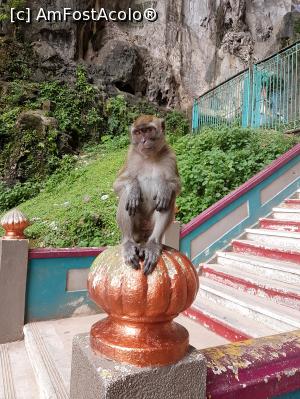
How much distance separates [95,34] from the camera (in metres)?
15.4

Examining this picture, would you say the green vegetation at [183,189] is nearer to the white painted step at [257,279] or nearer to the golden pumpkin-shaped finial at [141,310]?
the white painted step at [257,279]

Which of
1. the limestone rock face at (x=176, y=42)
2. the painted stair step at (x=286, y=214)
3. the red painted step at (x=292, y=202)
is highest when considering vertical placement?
the limestone rock face at (x=176, y=42)

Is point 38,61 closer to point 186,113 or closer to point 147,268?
point 186,113

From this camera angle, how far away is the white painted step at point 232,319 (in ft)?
9.47

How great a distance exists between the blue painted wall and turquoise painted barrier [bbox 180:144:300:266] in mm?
1492

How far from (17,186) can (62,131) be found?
273cm

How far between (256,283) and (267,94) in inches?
266

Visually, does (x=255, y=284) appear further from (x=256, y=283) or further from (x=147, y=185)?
(x=147, y=185)

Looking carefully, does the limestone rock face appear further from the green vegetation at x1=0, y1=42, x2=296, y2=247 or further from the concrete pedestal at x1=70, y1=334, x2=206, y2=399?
the concrete pedestal at x1=70, y1=334, x2=206, y2=399

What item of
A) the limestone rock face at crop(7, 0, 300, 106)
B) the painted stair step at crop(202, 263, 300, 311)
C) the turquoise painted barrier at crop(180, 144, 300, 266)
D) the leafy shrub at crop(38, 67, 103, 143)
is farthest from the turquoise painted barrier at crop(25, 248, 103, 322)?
the limestone rock face at crop(7, 0, 300, 106)

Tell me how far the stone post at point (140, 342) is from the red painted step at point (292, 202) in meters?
4.79

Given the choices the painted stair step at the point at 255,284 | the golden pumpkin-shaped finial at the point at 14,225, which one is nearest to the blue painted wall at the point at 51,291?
the golden pumpkin-shaped finial at the point at 14,225

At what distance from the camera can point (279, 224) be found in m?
4.83

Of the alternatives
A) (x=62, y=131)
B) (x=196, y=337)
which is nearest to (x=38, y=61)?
(x=62, y=131)
